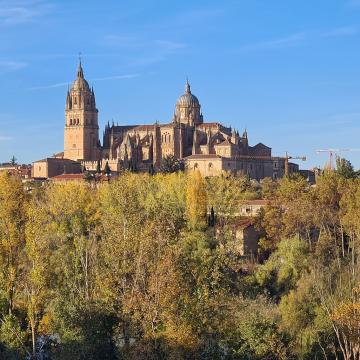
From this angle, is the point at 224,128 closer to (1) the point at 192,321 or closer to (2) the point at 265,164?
(2) the point at 265,164

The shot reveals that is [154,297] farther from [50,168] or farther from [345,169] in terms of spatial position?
[50,168]

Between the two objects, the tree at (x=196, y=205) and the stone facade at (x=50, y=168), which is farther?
Answer: the stone facade at (x=50, y=168)

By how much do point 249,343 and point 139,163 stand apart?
7694 cm

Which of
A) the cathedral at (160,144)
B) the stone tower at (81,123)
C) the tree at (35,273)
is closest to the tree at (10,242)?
the tree at (35,273)

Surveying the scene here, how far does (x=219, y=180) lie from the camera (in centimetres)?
4934

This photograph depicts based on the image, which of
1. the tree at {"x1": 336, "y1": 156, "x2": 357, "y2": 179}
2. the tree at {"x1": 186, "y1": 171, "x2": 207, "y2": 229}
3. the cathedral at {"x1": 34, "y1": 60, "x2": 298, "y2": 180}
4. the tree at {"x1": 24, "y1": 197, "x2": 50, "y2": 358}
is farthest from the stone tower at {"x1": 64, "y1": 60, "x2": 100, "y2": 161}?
the tree at {"x1": 24, "y1": 197, "x2": 50, "y2": 358}

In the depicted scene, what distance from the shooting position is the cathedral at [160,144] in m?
94.4

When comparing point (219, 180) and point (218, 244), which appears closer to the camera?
point (218, 244)

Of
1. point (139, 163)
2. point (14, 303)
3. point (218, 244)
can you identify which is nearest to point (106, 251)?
point (14, 303)

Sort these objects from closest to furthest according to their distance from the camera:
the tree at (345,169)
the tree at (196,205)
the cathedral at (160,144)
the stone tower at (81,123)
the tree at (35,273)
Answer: the tree at (35,273) < the tree at (196,205) < the tree at (345,169) < the cathedral at (160,144) < the stone tower at (81,123)

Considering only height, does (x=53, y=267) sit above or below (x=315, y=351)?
above

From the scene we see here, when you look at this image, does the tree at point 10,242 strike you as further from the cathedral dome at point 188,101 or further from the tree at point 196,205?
the cathedral dome at point 188,101

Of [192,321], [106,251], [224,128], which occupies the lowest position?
[192,321]

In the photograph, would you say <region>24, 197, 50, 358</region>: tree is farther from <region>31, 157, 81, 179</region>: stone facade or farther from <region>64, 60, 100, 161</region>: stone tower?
<region>64, 60, 100, 161</region>: stone tower
